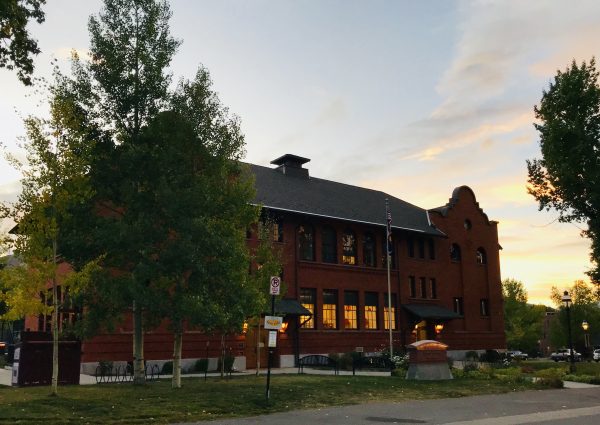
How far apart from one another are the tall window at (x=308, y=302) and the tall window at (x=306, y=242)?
6.92 feet

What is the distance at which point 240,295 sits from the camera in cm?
2108

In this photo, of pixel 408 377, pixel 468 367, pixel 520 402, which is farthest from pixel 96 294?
pixel 468 367

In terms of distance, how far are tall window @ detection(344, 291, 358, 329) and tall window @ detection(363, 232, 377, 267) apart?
276 centimetres

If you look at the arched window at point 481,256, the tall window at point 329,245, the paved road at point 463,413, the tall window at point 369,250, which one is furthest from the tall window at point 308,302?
the arched window at point 481,256

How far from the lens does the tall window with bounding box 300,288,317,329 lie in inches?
1433

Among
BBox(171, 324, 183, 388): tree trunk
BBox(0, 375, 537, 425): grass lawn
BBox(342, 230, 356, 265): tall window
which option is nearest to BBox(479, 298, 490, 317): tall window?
BBox(342, 230, 356, 265): tall window

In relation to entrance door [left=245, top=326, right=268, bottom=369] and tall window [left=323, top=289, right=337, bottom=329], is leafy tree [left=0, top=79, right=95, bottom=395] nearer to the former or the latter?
entrance door [left=245, top=326, right=268, bottom=369]

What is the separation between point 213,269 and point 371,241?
2289 cm

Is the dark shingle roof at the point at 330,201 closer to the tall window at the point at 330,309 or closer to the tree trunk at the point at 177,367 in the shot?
the tall window at the point at 330,309

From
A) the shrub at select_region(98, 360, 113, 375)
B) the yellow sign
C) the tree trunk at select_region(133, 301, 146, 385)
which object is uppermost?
the yellow sign

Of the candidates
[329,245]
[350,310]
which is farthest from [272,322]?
[350,310]

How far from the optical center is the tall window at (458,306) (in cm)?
4656

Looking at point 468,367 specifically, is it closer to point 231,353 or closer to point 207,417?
point 231,353

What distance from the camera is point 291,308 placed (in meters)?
34.2
